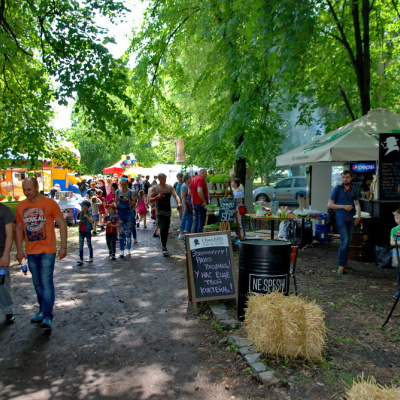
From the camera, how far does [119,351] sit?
453 cm

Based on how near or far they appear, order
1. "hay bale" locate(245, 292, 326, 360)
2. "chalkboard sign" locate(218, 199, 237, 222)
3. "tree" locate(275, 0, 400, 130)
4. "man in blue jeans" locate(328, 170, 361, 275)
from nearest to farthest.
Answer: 1. "hay bale" locate(245, 292, 326, 360)
2. "man in blue jeans" locate(328, 170, 361, 275)
3. "chalkboard sign" locate(218, 199, 237, 222)
4. "tree" locate(275, 0, 400, 130)

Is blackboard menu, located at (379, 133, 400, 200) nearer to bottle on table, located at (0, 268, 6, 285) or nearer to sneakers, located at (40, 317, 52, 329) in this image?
sneakers, located at (40, 317, 52, 329)

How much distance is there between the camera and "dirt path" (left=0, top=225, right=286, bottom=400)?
370 cm

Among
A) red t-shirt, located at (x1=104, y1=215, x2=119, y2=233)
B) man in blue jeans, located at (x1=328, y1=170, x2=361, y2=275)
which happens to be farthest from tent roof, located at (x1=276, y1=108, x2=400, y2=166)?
red t-shirt, located at (x1=104, y1=215, x2=119, y2=233)

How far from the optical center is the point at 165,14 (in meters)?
12.6

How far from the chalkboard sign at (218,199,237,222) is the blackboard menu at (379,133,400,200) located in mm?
3349

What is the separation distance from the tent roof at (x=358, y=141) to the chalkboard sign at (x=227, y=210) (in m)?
1.97

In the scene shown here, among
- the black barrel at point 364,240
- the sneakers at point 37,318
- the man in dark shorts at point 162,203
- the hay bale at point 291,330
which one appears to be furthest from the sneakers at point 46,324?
the black barrel at point 364,240

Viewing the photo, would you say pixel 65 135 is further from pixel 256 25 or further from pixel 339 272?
pixel 339 272

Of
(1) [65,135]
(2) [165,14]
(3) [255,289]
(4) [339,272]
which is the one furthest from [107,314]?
(2) [165,14]

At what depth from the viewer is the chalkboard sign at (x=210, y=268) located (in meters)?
5.75

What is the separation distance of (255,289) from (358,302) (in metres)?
2.11

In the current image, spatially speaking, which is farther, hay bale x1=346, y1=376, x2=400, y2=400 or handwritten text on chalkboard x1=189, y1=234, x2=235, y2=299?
handwritten text on chalkboard x1=189, y1=234, x2=235, y2=299

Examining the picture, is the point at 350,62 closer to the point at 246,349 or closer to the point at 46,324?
the point at 246,349
